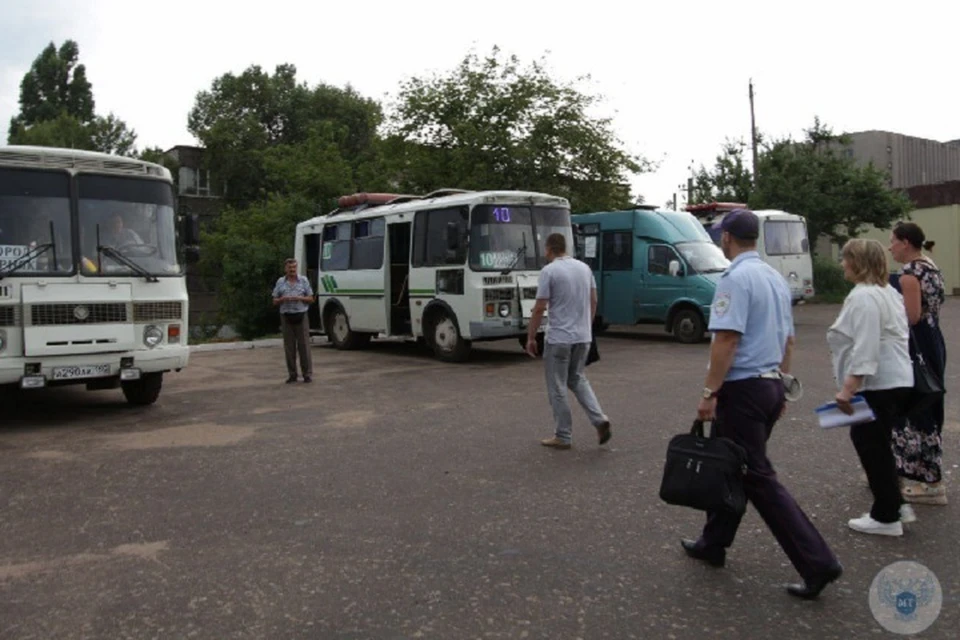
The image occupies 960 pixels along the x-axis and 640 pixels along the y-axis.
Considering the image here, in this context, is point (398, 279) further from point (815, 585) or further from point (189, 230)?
point (815, 585)

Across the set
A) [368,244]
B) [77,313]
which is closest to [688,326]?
[368,244]

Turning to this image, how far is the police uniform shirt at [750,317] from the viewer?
392 cm

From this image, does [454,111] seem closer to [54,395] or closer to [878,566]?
[54,395]

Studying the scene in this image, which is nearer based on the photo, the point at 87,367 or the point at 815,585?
the point at 815,585

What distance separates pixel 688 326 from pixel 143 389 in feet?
35.8

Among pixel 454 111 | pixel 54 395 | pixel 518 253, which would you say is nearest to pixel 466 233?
pixel 518 253

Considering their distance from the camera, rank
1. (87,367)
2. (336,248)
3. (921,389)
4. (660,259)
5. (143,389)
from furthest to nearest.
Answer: (660,259), (336,248), (143,389), (87,367), (921,389)

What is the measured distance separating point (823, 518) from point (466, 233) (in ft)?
29.5

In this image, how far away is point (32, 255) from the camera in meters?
8.30

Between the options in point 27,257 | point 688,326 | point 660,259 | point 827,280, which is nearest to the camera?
point 27,257

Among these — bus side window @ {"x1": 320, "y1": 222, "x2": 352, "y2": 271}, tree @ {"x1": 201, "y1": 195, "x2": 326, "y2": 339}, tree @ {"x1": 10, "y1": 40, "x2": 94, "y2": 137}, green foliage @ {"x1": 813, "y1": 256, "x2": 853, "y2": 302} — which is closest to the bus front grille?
bus side window @ {"x1": 320, "y1": 222, "x2": 352, "y2": 271}

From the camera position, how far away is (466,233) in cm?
1332

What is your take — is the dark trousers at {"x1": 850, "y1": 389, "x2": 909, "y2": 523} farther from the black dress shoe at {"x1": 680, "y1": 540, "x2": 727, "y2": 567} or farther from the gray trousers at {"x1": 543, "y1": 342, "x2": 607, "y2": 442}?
the gray trousers at {"x1": 543, "y1": 342, "x2": 607, "y2": 442}

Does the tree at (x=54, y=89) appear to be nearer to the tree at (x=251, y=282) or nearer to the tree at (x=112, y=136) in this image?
the tree at (x=112, y=136)
